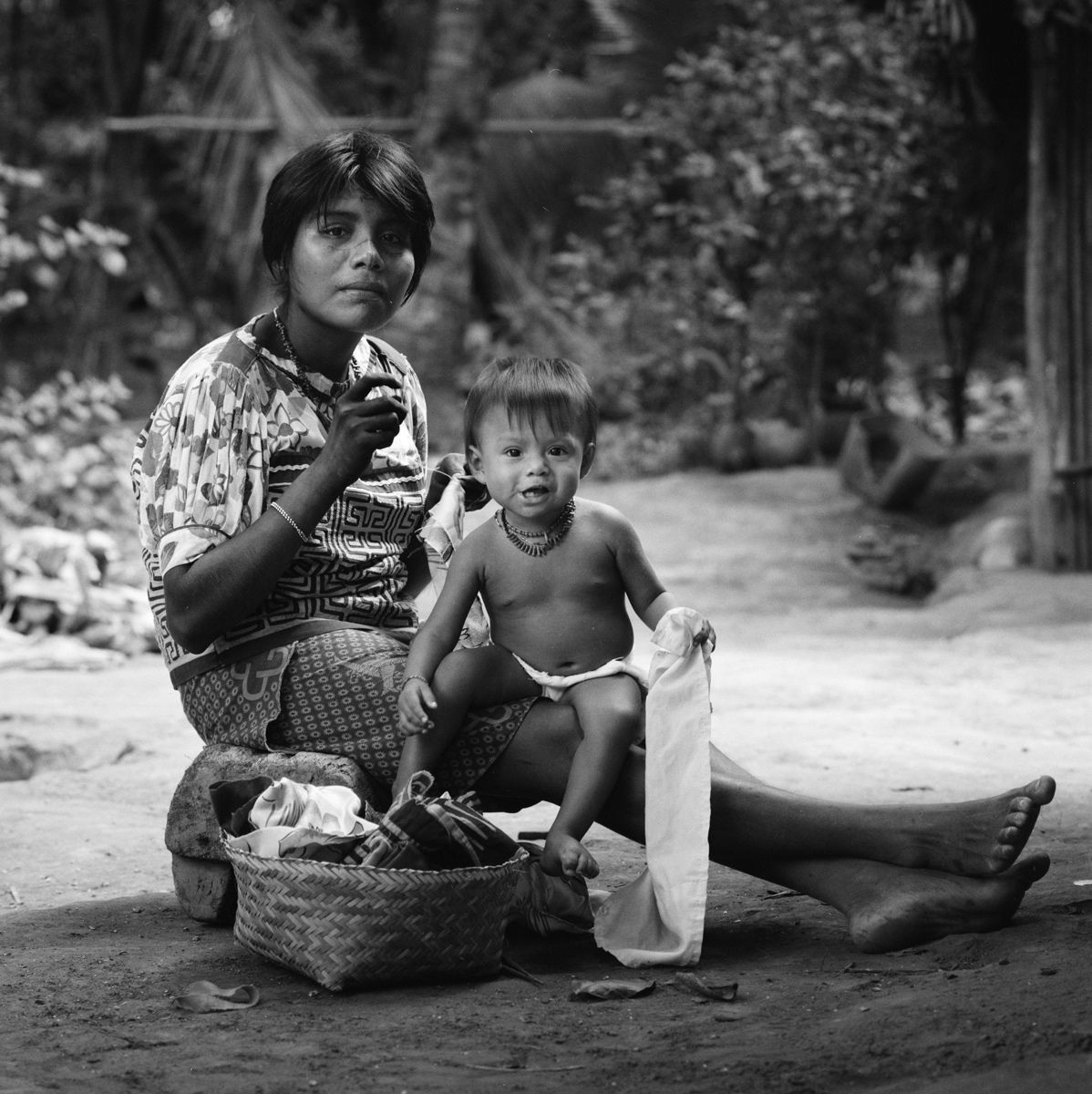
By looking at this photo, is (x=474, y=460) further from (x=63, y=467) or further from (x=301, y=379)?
(x=63, y=467)

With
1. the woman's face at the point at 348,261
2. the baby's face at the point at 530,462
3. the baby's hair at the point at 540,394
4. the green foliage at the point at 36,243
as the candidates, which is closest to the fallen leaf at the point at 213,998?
the baby's face at the point at 530,462

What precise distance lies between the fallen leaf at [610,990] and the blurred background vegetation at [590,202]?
221 inches

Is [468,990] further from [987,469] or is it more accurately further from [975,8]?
[987,469]

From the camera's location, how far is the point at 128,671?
6.40 meters

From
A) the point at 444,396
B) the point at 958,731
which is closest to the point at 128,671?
the point at 958,731

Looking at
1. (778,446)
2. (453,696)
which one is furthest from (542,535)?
(778,446)

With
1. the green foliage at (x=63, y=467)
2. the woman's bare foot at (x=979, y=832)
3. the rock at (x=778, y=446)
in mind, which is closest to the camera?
the woman's bare foot at (x=979, y=832)

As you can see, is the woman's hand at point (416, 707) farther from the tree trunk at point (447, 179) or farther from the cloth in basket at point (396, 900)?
the tree trunk at point (447, 179)

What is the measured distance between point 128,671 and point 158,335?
41.3 ft

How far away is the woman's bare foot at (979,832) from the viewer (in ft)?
8.38

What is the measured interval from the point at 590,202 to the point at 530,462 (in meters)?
9.82

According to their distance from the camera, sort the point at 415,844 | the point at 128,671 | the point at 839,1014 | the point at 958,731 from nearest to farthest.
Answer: the point at 839,1014 < the point at 415,844 < the point at 958,731 < the point at 128,671

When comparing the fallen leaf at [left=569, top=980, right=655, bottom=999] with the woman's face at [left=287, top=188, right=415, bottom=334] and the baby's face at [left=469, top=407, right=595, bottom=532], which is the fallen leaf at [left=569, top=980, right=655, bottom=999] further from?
the woman's face at [left=287, top=188, right=415, bottom=334]

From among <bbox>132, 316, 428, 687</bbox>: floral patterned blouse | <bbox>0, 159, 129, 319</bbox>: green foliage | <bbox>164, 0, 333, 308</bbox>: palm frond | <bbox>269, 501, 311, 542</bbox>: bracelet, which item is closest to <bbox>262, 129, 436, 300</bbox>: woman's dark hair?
<bbox>132, 316, 428, 687</bbox>: floral patterned blouse
